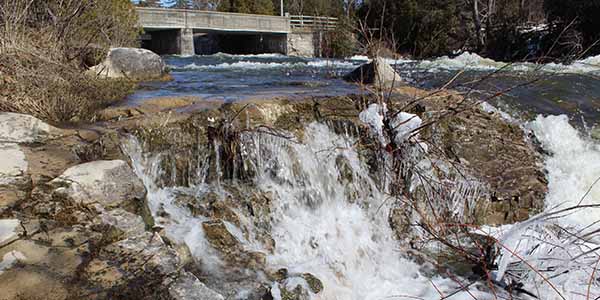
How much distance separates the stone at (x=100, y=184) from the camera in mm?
2654

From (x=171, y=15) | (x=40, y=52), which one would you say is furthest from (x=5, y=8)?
(x=171, y=15)

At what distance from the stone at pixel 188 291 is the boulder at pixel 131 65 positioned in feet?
19.3

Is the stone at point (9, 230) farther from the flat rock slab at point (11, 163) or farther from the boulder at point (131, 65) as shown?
the boulder at point (131, 65)

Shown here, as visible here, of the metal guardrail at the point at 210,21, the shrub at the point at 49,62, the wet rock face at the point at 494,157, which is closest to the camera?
the shrub at the point at 49,62

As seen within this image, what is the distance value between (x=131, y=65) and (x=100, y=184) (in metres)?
5.63

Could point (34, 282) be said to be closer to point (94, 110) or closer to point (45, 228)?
point (45, 228)

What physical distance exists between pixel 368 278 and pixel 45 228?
2348mm

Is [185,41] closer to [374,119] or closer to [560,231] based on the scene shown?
[374,119]

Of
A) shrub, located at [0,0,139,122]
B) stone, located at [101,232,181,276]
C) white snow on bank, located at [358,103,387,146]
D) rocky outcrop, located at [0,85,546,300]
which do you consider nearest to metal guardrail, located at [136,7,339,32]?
shrub, located at [0,0,139,122]

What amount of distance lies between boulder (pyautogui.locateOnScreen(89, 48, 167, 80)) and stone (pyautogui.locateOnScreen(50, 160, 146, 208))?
15.5 ft

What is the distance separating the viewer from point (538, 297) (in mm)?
2912

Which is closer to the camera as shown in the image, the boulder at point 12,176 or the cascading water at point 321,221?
the boulder at point 12,176

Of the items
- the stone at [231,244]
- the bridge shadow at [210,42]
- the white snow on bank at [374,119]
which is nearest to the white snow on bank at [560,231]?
the white snow on bank at [374,119]

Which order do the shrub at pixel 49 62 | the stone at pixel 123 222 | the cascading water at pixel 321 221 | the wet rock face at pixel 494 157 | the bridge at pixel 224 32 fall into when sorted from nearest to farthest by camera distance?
the stone at pixel 123 222, the cascading water at pixel 321 221, the shrub at pixel 49 62, the wet rock face at pixel 494 157, the bridge at pixel 224 32
